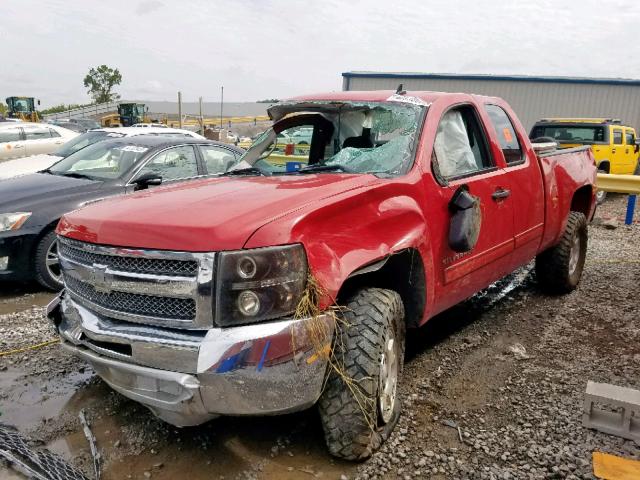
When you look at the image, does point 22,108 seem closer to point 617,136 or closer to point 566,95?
point 566,95

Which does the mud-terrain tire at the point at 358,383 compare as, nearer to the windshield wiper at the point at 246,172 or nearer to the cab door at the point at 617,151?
the windshield wiper at the point at 246,172

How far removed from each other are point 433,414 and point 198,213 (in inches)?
69.7

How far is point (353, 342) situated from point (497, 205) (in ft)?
5.87

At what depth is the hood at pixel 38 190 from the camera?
524 cm

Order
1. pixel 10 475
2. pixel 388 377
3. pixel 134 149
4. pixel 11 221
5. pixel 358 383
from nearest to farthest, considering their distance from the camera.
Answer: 1. pixel 10 475
2. pixel 358 383
3. pixel 388 377
4. pixel 11 221
5. pixel 134 149

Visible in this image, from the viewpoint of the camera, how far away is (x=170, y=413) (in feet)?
7.93

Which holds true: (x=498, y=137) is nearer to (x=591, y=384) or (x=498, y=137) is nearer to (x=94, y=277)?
(x=591, y=384)

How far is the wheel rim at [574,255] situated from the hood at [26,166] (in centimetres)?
732

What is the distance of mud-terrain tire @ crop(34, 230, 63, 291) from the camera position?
5.19m

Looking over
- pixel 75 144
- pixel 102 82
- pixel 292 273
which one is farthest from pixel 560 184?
pixel 102 82

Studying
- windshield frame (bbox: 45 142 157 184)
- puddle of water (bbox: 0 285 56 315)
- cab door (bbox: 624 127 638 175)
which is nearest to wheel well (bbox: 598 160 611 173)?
cab door (bbox: 624 127 638 175)

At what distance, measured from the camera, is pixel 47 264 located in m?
5.25

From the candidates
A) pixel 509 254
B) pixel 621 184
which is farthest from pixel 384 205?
pixel 621 184

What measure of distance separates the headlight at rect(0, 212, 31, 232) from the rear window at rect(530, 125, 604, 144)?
1027 cm
